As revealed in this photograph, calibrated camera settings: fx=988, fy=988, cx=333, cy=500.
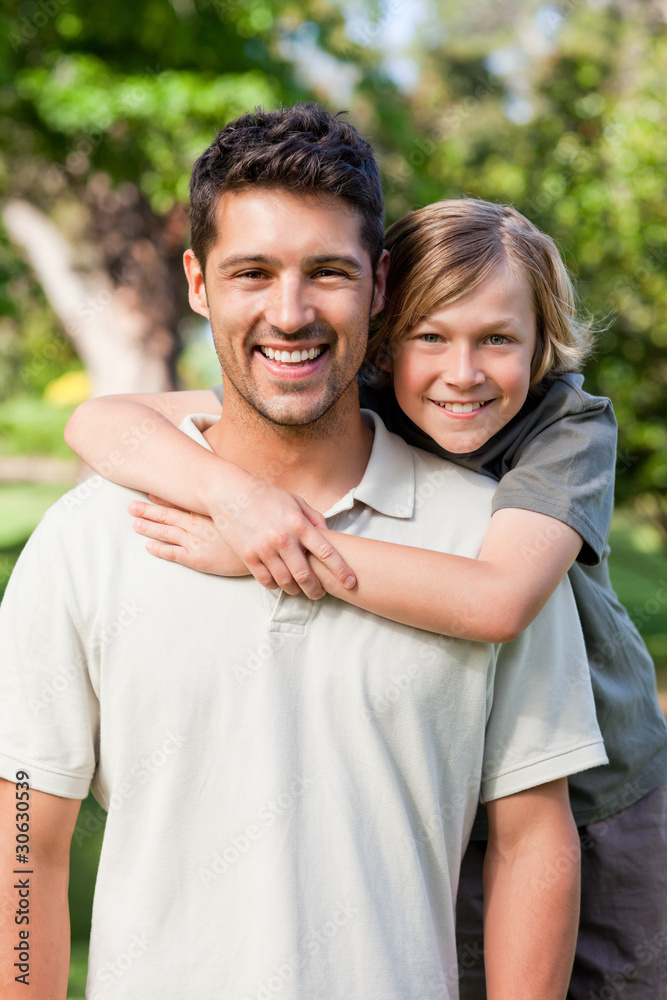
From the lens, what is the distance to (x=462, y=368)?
1950 mm

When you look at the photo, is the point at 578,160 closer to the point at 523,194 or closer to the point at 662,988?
the point at 523,194

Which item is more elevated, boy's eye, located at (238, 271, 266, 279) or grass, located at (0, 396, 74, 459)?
boy's eye, located at (238, 271, 266, 279)

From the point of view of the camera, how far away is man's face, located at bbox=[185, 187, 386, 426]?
5.62 feet

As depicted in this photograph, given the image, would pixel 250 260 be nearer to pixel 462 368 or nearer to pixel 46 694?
pixel 462 368

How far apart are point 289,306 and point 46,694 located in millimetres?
788

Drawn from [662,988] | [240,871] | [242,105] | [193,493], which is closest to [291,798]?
[240,871]

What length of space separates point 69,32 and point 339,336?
7.04 metres

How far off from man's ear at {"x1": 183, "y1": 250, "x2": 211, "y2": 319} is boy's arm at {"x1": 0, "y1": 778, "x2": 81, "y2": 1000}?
95 centimetres

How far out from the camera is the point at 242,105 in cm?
700

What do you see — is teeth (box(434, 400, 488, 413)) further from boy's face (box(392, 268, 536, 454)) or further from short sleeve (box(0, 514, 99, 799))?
short sleeve (box(0, 514, 99, 799))

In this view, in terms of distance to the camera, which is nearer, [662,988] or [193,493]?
[193,493]

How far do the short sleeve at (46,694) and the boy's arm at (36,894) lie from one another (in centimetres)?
4

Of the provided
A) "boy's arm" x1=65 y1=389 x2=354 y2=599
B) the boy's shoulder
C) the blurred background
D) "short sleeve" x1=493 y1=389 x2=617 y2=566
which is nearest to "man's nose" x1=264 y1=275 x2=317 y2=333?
"boy's arm" x1=65 y1=389 x2=354 y2=599

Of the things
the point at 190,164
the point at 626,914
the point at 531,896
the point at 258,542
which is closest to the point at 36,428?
the point at 190,164
